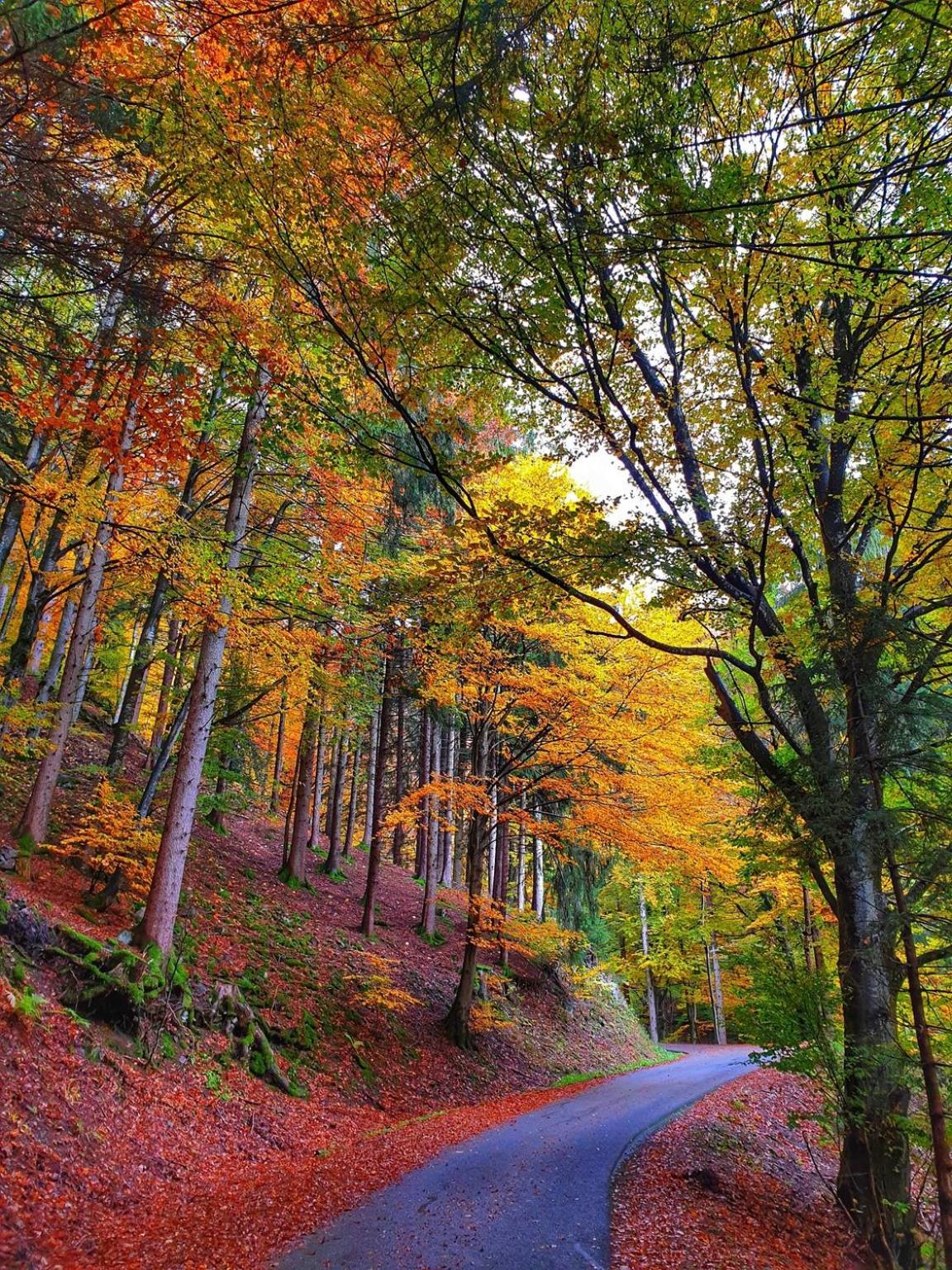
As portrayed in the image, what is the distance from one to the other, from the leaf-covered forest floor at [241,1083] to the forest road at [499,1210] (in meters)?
0.39

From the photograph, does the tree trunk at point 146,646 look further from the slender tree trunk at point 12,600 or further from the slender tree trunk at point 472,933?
the slender tree trunk at point 472,933

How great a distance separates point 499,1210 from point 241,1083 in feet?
12.4

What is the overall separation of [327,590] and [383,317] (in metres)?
5.65

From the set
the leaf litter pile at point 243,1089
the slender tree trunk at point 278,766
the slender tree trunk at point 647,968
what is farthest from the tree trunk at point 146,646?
the slender tree trunk at point 647,968

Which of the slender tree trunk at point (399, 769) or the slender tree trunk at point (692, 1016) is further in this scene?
the slender tree trunk at point (692, 1016)

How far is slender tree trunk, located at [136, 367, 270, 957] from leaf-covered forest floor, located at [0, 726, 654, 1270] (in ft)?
2.22

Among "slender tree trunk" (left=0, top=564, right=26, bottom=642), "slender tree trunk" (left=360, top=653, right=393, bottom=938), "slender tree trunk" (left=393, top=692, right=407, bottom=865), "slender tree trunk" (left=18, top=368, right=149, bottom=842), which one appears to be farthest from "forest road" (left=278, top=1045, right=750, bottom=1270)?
"slender tree trunk" (left=0, top=564, right=26, bottom=642)

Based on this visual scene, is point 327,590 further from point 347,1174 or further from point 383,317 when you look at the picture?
point 347,1174

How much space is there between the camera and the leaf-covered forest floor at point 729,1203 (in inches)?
190

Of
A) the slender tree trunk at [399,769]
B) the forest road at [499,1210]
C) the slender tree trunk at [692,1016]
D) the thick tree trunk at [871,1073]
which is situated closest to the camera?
the forest road at [499,1210]

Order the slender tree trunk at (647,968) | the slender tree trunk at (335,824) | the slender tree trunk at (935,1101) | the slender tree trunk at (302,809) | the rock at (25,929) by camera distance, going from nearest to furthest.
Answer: the slender tree trunk at (935,1101), the rock at (25,929), the slender tree trunk at (302,809), the slender tree trunk at (335,824), the slender tree trunk at (647,968)

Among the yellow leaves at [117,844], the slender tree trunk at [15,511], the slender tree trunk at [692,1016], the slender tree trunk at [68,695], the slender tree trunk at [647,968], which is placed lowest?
the slender tree trunk at [692,1016]

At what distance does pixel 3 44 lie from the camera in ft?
15.1

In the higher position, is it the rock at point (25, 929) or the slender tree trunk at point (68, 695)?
the slender tree trunk at point (68, 695)
